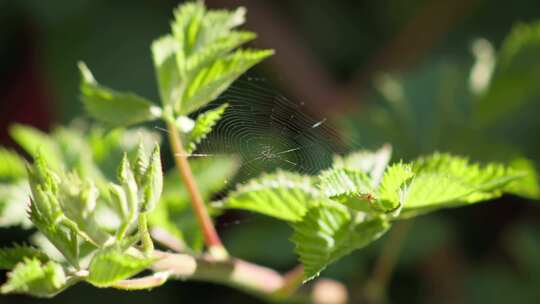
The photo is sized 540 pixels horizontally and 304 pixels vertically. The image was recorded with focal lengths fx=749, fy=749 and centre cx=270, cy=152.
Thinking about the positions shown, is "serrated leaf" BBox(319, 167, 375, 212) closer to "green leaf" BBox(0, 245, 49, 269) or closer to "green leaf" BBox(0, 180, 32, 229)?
"green leaf" BBox(0, 245, 49, 269)

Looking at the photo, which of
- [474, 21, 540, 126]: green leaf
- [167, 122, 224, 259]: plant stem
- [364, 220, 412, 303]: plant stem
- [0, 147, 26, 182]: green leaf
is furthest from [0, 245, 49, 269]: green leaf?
A: [474, 21, 540, 126]: green leaf

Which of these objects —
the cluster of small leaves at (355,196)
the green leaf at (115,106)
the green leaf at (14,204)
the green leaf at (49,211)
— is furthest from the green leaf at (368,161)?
the green leaf at (14,204)

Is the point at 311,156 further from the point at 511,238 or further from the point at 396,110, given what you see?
the point at 511,238

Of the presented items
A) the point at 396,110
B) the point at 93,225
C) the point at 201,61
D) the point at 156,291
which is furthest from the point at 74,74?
the point at 93,225

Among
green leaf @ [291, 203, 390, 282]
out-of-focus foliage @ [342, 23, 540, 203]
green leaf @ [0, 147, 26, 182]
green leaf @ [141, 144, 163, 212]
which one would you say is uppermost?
out-of-focus foliage @ [342, 23, 540, 203]

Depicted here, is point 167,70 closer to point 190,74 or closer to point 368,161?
point 190,74

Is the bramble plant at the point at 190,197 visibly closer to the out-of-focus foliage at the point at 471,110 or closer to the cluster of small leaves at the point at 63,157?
the cluster of small leaves at the point at 63,157
